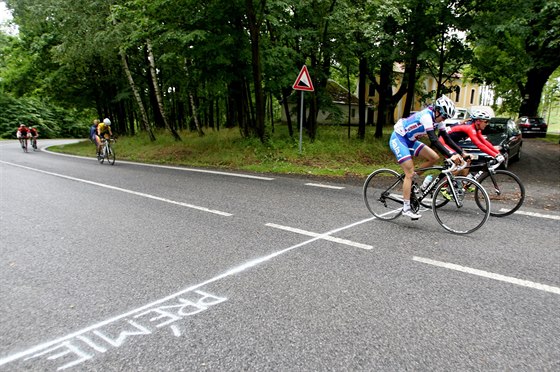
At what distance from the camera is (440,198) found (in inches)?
230

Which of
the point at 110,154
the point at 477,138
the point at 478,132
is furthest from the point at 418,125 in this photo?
the point at 110,154

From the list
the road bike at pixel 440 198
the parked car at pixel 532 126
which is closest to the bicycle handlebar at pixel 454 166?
the road bike at pixel 440 198

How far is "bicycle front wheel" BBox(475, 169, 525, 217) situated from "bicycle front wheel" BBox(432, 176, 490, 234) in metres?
0.59

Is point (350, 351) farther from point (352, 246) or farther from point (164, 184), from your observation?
point (164, 184)

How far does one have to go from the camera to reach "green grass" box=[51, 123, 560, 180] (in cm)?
1196

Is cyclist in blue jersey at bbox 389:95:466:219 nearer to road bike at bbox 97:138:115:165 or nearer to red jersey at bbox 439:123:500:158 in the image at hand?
red jersey at bbox 439:123:500:158

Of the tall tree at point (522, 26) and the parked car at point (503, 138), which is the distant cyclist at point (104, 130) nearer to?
the parked car at point (503, 138)

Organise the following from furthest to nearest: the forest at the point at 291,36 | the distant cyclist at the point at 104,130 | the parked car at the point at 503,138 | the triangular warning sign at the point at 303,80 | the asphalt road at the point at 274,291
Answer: the distant cyclist at the point at 104,130 → the forest at the point at 291,36 → the triangular warning sign at the point at 303,80 → the parked car at the point at 503,138 → the asphalt road at the point at 274,291

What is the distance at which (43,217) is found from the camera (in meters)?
6.48

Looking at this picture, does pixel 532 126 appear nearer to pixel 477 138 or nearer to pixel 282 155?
pixel 282 155

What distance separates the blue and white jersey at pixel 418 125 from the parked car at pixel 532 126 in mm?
25478

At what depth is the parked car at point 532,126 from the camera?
26062 mm

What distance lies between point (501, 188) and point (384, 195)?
7.16ft

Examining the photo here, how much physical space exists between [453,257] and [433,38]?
13147 millimetres
